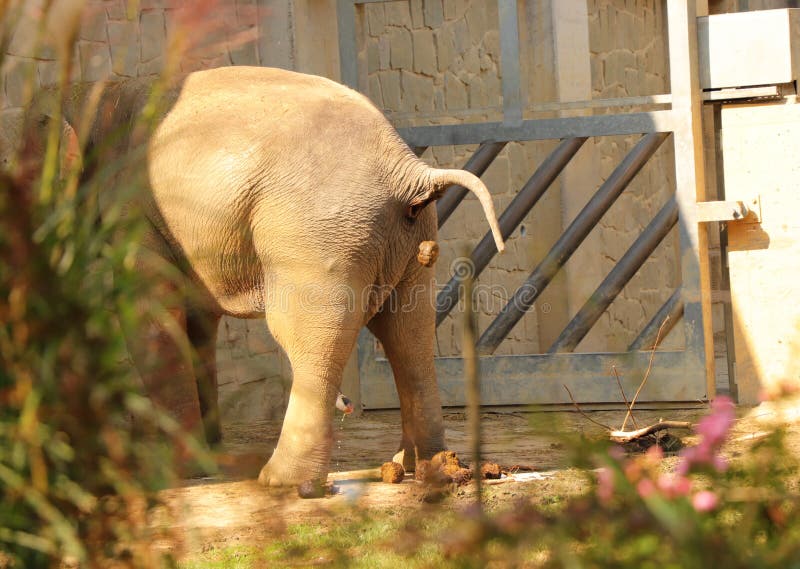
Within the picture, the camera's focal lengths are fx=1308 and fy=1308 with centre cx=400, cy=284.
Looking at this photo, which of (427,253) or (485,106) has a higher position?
(485,106)

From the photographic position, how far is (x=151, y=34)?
7098mm

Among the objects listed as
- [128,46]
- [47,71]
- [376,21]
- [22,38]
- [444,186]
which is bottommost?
[444,186]

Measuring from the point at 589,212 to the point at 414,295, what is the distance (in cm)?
286

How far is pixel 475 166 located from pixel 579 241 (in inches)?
33.1

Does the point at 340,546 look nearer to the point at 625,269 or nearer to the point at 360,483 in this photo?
the point at 360,483

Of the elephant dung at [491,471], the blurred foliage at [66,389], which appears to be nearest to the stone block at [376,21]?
the elephant dung at [491,471]

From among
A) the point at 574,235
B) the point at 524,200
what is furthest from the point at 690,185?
the point at 524,200

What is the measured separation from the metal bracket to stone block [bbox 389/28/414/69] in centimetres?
285

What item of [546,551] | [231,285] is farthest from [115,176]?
[546,551]

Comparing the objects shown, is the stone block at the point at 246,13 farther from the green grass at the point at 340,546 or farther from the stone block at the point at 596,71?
the green grass at the point at 340,546

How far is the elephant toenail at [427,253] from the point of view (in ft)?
16.8

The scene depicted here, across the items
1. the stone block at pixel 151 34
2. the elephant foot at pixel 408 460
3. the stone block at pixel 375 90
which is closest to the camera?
the elephant foot at pixel 408 460

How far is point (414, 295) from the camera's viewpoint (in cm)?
544

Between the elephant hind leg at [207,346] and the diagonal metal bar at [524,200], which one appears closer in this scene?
the elephant hind leg at [207,346]
